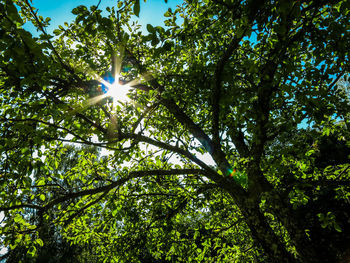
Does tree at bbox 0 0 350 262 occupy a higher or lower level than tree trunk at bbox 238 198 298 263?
higher

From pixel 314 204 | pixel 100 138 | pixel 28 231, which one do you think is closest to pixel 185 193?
pixel 100 138

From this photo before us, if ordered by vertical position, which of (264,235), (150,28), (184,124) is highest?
(184,124)

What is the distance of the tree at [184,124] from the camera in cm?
263

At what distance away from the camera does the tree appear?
2629 mm

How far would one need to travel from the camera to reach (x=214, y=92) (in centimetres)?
351

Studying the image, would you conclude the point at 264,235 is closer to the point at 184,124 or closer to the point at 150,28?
the point at 184,124

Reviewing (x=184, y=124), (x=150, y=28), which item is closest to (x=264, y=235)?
(x=184, y=124)

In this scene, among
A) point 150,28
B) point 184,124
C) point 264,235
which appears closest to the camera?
point 150,28

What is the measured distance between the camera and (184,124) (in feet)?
18.7

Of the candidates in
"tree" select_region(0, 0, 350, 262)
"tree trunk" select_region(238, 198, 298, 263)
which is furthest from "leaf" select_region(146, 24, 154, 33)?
"tree trunk" select_region(238, 198, 298, 263)

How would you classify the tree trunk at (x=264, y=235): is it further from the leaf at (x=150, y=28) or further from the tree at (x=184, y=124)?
the leaf at (x=150, y=28)

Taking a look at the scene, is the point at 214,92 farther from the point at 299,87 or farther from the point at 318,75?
the point at 318,75

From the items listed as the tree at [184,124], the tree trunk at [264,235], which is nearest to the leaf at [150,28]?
the tree at [184,124]

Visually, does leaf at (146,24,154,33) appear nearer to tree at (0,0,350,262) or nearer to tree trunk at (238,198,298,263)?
tree at (0,0,350,262)
